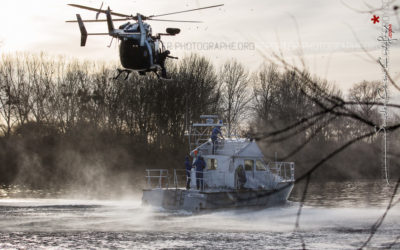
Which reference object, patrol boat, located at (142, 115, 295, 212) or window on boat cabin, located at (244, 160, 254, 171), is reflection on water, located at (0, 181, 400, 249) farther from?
window on boat cabin, located at (244, 160, 254, 171)

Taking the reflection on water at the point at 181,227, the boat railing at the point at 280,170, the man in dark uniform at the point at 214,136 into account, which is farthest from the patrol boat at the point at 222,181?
the reflection on water at the point at 181,227

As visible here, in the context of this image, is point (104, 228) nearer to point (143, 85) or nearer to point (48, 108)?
point (143, 85)

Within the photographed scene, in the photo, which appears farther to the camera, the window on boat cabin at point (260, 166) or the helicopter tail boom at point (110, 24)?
the window on boat cabin at point (260, 166)

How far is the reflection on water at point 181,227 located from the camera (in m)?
19.8

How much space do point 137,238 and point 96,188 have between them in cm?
2692

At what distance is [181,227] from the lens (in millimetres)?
23312

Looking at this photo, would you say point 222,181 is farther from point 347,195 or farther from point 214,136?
point 347,195

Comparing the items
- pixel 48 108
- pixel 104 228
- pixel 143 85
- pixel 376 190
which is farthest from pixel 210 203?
pixel 48 108

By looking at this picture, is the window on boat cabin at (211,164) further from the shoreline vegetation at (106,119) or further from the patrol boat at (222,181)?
the shoreline vegetation at (106,119)

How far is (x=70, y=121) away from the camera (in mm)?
70312

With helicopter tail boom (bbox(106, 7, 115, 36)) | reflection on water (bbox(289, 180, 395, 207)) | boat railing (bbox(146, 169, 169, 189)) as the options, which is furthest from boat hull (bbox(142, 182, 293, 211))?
helicopter tail boom (bbox(106, 7, 115, 36))

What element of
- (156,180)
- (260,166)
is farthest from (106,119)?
(260,166)

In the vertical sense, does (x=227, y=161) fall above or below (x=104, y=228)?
above

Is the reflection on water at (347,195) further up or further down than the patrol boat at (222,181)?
further down
